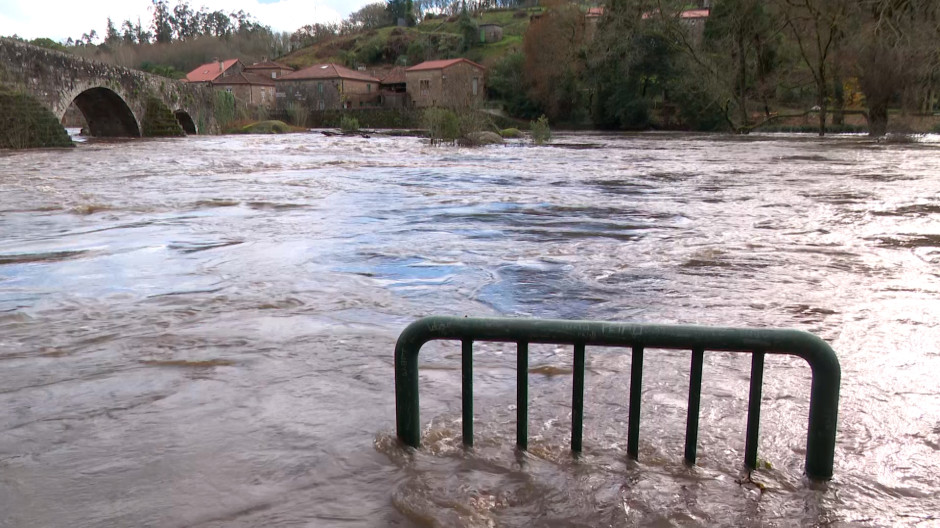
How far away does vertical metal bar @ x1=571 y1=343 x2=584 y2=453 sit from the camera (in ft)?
6.53

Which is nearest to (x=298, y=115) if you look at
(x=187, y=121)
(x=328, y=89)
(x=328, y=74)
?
(x=187, y=121)

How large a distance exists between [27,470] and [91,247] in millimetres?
3955

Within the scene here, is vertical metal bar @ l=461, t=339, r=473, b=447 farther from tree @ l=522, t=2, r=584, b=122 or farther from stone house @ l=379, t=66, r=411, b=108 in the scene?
stone house @ l=379, t=66, r=411, b=108

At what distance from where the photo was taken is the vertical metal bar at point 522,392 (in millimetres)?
2010

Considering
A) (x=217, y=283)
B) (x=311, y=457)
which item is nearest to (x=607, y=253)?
(x=217, y=283)

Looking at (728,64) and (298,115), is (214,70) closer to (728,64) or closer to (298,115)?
(298,115)

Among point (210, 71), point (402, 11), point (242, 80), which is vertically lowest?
point (242, 80)

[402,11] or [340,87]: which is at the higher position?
[402,11]

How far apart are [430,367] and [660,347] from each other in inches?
52.0

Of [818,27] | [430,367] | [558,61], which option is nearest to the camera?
[430,367]

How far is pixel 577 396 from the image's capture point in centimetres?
204

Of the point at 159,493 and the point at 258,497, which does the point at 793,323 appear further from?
the point at 159,493

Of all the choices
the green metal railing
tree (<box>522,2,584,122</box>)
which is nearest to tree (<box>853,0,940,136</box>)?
tree (<box>522,2,584,122</box>)

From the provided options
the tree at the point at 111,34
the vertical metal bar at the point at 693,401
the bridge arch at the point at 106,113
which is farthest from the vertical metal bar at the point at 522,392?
the tree at the point at 111,34
